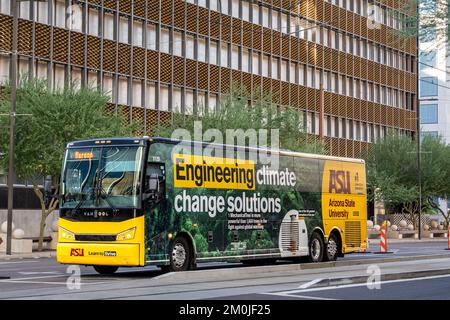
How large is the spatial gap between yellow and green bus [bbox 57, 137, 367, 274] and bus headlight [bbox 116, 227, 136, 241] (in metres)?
0.02

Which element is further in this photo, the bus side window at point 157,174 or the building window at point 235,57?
the building window at point 235,57

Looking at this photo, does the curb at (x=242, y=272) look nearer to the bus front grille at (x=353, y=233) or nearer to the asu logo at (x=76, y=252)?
the bus front grille at (x=353, y=233)

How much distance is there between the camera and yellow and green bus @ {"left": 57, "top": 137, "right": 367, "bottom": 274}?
23.0 metres

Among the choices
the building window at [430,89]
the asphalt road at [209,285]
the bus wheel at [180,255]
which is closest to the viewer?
the asphalt road at [209,285]

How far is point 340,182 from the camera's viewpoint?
31188mm

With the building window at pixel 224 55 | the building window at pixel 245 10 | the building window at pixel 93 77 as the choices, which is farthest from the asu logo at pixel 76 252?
the building window at pixel 245 10

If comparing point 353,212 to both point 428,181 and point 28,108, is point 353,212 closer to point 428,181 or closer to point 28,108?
point 28,108

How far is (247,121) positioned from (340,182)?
67.6ft

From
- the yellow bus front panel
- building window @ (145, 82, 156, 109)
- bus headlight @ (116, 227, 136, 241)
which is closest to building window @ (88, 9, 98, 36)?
building window @ (145, 82, 156, 109)

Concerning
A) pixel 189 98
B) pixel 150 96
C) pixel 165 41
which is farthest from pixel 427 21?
pixel 189 98

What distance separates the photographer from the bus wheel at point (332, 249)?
29.9 m

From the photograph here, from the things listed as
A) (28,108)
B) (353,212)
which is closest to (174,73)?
(28,108)

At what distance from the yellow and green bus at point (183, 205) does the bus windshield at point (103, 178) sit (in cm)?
2

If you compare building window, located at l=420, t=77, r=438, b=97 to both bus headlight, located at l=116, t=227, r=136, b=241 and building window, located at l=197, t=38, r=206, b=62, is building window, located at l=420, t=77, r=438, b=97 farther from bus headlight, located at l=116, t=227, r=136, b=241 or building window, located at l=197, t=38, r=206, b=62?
bus headlight, located at l=116, t=227, r=136, b=241
